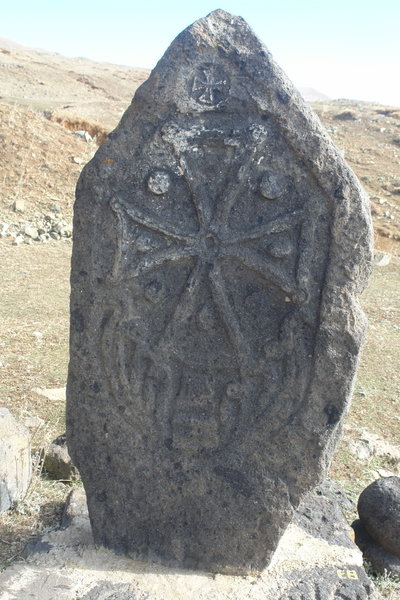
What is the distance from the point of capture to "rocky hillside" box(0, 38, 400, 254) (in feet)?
33.7

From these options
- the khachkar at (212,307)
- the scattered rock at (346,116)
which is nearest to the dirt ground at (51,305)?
the khachkar at (212,307)

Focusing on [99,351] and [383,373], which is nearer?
[99,351]

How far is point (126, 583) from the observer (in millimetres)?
2850

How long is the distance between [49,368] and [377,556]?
3.00 m

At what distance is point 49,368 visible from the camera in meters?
5.39

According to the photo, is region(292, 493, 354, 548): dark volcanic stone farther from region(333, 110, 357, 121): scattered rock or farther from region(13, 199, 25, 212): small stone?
region(333, 110, 357, 121): scattered rock

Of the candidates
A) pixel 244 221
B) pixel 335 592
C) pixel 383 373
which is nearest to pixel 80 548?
pixel 335 592

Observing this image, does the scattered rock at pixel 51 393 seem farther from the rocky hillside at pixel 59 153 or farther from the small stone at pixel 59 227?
the small stone at pixel 59 227

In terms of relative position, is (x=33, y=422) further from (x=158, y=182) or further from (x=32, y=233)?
(x=32, y=233)

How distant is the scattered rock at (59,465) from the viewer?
385 cm

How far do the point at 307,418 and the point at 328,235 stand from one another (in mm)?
754

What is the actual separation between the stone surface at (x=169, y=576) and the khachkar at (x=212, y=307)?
86mm

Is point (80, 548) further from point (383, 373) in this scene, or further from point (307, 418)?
point (383, 373)

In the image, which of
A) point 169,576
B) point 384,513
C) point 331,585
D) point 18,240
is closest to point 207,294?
point 169,576
